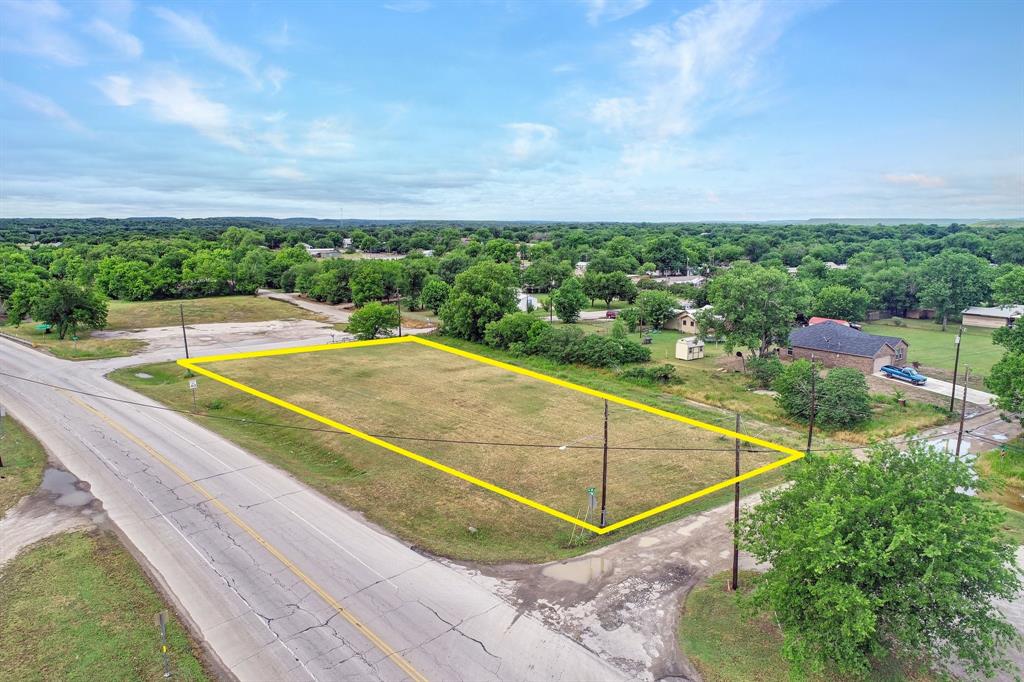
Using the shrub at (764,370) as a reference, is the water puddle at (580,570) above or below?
below

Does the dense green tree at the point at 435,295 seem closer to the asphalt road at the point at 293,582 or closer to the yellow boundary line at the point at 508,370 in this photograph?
the yellow boundary line at the point at 508,370

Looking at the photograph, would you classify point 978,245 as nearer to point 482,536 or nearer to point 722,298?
point 722,298

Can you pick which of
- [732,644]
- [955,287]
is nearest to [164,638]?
[732,644]

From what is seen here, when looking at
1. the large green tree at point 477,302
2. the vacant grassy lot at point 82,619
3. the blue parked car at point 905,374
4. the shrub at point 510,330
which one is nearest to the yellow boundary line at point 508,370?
the shrub at point 510,330

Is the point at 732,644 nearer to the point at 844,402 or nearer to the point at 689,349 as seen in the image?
the point at 844,402

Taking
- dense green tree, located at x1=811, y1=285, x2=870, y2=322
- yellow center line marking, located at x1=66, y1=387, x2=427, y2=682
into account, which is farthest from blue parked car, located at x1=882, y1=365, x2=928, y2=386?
yellow center line marking, located at x1=66, y1=387, x2=427, y2=682

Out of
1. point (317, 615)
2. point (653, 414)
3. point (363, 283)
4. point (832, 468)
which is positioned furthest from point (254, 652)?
point (363, 283)
